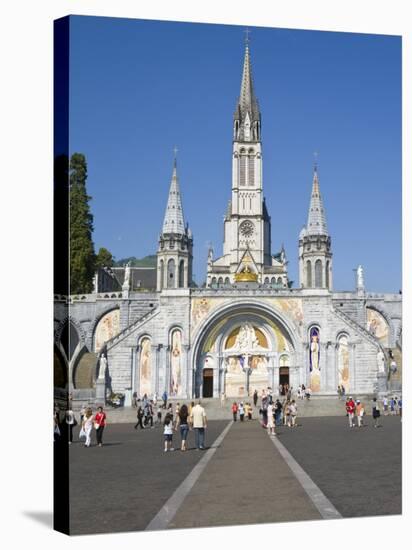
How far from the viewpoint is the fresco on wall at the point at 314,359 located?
20.8m

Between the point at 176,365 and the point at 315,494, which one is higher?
Answer: the point at 176,365

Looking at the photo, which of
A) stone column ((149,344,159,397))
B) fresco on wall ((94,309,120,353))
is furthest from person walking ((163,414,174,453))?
stone column ((149,344,159,397))

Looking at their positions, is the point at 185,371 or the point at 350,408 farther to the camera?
the point at 185,371

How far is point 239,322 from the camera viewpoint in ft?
76.8

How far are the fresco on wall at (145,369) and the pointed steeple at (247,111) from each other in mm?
5271

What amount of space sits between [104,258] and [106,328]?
2219mm

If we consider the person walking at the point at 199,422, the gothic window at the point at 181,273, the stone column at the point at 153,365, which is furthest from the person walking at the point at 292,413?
the person walking at the point at 199,422

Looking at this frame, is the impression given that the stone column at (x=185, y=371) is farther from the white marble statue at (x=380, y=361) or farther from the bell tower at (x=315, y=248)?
the white marble statue at (x=380, y=361)

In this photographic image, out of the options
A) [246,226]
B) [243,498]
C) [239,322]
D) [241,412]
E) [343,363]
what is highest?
[246,226]

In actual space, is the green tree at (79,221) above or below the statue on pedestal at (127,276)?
above

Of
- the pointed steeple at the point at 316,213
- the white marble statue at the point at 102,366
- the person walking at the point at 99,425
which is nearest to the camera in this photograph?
the person walking at the point at 99,425

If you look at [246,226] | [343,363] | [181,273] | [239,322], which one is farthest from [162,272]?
[246,226]

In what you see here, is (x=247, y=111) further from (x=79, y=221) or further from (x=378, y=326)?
(x=378, y=326)

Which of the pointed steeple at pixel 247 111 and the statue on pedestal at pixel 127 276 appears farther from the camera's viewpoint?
the statue on pedestal at pixel 127 276
